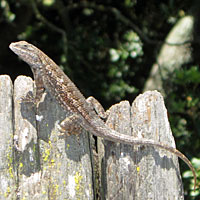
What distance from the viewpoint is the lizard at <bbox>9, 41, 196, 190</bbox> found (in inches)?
130

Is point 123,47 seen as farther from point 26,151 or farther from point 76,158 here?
point 26,151

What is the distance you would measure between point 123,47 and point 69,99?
9.19 ft

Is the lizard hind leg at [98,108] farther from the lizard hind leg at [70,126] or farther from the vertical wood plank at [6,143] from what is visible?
the vertical wood plank at [6,143]

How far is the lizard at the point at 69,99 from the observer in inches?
130

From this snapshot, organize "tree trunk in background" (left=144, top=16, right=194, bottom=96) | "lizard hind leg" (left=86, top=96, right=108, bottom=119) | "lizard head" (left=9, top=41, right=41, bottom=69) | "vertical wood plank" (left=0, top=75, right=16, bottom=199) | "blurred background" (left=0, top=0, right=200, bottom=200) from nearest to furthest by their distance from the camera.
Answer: "vertical wood plank" (left=0, top=75, right=16, bottom=199), "lizard hind leg" (left=86, top=96, right=108, bottom=119), "lizard head" (left=9, top=41, right=41, bottom=69), "blurred background" (left=0, top=0, right=200, bottom=200), "tree trunk in background" (left=144, top=16, right=194, bottom=96)

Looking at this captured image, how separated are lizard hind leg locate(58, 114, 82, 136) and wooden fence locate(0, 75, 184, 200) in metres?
0.05

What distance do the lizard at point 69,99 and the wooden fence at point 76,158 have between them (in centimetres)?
10

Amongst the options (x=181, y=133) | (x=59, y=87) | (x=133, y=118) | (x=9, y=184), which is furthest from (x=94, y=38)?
(x=9, y=184)

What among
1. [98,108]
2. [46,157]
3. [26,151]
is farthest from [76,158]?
[98,108]

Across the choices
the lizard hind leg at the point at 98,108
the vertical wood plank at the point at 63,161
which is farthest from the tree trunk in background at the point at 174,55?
the vertical wood plank at the point at 63,161

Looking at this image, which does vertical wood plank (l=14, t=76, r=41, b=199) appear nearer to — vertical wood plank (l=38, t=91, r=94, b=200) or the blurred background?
vertical wood plank (l=38, t=91, r=94, b=200)

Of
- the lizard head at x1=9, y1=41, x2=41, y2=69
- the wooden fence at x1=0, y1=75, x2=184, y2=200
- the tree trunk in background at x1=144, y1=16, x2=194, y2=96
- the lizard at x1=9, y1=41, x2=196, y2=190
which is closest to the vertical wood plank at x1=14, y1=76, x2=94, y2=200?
the wooden fence at x1=0, y1=75, x2=184, y2=200

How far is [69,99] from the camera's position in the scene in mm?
3689

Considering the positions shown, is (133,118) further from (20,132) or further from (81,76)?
(81,76)
